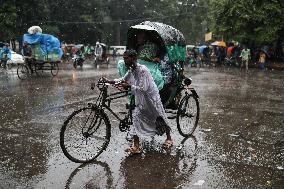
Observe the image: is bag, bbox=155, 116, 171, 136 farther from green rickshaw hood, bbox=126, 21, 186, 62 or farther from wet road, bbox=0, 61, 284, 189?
green rickshaw hood, bbox=126, 21, 186, 62

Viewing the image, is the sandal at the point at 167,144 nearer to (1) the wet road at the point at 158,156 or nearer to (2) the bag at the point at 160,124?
(1) the wet road at the point at 158,156

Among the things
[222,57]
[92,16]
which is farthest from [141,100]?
[92,16]

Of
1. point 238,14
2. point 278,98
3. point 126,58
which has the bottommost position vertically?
point 278,98

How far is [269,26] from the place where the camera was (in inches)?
A: 1261

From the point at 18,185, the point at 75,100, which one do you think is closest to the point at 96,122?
the point at 18,185

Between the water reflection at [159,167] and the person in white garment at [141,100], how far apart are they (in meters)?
0.33

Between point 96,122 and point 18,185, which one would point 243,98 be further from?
point 18,185

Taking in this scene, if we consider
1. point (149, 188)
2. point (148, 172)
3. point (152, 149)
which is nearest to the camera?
point (149, 188)

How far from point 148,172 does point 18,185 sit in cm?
168

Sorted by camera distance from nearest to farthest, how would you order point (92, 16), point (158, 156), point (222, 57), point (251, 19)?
1. point (158, 156)
2. point (251, 19)
3. point (222, 57)
4. point (92, 16)

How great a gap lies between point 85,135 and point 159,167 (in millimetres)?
1215

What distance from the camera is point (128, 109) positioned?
6.39m

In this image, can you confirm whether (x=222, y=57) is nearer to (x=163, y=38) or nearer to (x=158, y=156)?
(x=163, y=38)

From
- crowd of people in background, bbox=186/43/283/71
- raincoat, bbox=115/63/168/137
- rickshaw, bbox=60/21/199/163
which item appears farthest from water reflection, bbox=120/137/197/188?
crowd of people in background, bbox=186/43/283/71
